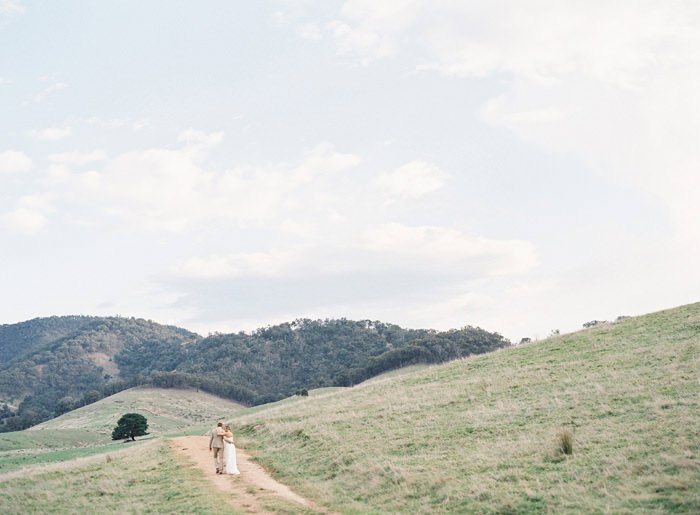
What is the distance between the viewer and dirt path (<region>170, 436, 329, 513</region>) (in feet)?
52.0

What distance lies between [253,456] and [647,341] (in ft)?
69.0

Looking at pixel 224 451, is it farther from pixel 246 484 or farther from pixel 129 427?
pixel 129 427

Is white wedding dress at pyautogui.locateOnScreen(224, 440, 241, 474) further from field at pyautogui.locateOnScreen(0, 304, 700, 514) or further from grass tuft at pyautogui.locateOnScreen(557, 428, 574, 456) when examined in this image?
grass tuft at pyautogui.locateOnScreen(557, 428, 574, 456)

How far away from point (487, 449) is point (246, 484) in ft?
24.5

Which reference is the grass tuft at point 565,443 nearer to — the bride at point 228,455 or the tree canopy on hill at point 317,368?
the bride at point 228,455

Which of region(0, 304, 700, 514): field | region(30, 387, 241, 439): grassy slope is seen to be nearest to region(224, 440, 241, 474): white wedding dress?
region(0, 304, 700, 514): field

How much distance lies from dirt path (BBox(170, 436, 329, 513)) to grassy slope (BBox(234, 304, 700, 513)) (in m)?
0.62

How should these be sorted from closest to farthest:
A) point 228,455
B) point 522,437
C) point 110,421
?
point 522,437, point 228,455, point 110,421

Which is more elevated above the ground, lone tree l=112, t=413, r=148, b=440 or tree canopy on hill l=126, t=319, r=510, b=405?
tree canopy on hill l=126, t=319, r=510, b=405

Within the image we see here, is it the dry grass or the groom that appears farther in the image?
the groom

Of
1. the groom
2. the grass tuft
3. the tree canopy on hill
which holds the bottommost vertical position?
the grass tuft

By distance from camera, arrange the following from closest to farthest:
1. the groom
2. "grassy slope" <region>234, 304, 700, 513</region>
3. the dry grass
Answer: "grassy slope" <region>234, 304, 700, 513</region>, the dry grass, the groom

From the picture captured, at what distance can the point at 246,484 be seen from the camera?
18906 millimetres

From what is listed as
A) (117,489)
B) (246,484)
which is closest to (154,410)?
(117,489)
